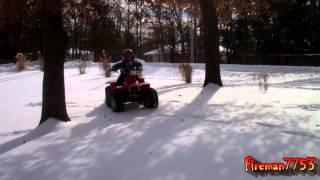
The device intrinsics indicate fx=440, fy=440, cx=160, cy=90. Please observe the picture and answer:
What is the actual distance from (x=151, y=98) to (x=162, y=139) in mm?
3014

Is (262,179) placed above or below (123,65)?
below

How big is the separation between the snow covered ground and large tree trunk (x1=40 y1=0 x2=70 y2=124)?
23cm

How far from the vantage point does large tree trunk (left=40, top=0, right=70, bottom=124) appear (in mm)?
7500

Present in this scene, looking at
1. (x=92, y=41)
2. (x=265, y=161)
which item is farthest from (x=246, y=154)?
(x=92, y=41)

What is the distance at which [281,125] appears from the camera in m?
6.75

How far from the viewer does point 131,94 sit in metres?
9.07

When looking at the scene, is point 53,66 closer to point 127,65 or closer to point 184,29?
point 127,65

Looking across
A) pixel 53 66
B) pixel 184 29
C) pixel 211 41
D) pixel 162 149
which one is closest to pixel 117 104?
pixel 53 66

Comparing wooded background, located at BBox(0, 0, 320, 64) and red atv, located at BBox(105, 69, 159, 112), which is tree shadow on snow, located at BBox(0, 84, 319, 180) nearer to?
red atv, located at BBox(105, 69, 159, 112)

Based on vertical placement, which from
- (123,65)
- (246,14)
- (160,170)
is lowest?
(160,170)

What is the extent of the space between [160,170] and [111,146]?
1.33 metres

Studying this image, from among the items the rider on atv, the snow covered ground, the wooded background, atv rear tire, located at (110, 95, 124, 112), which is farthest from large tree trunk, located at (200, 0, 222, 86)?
atv rear tire, located at (110, 95, 124, 112)

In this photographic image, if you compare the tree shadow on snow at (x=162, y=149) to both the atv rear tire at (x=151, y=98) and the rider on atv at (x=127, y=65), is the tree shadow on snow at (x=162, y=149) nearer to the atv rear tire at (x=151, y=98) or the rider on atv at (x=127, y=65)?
the atv rear tire at (x=151, y=98)

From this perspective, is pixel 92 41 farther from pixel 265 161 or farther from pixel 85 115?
pixel 265 161
